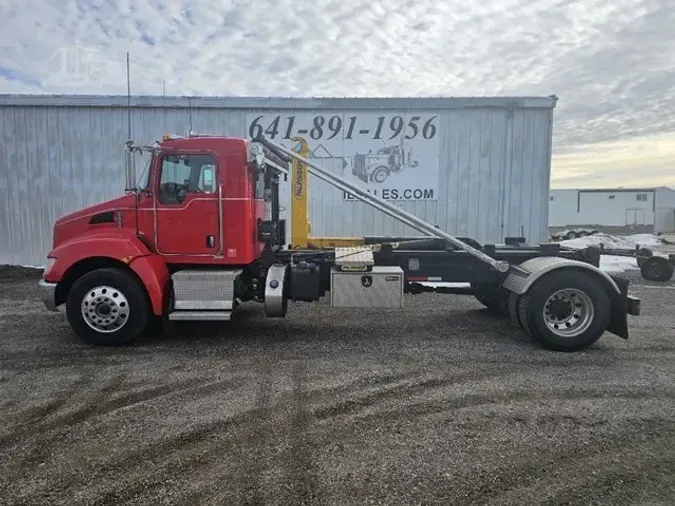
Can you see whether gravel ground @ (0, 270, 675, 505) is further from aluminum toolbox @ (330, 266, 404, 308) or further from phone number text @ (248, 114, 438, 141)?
phone number text @ (248, 114, 438, 141)

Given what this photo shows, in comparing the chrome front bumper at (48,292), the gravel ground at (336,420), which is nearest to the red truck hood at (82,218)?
the chrome front bumper at (48,292)

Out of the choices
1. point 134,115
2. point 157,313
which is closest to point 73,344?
point 157,313

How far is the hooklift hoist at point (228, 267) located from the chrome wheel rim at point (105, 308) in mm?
12

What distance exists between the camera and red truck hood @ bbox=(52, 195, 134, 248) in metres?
6.41

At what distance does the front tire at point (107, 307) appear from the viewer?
6.07 m

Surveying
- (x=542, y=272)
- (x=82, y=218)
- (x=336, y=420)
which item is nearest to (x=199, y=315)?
(x=82, y=218)

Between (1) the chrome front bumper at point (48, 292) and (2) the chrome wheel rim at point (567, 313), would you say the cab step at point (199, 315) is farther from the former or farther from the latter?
(2) the chrome wheel rim at point (567, 313)

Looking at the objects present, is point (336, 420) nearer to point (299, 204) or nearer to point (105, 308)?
point (105, 308)

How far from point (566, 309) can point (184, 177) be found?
512cm

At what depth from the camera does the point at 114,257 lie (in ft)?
19.9

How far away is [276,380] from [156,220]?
9.20ft

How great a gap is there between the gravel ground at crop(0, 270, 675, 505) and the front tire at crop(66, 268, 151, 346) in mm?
217

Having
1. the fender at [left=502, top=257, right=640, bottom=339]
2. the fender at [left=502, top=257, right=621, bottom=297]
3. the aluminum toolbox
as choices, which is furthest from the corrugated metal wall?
the fender at [left=502, top=257, right=640, bottom=339]

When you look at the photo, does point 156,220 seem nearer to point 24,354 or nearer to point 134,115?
point 24,354
